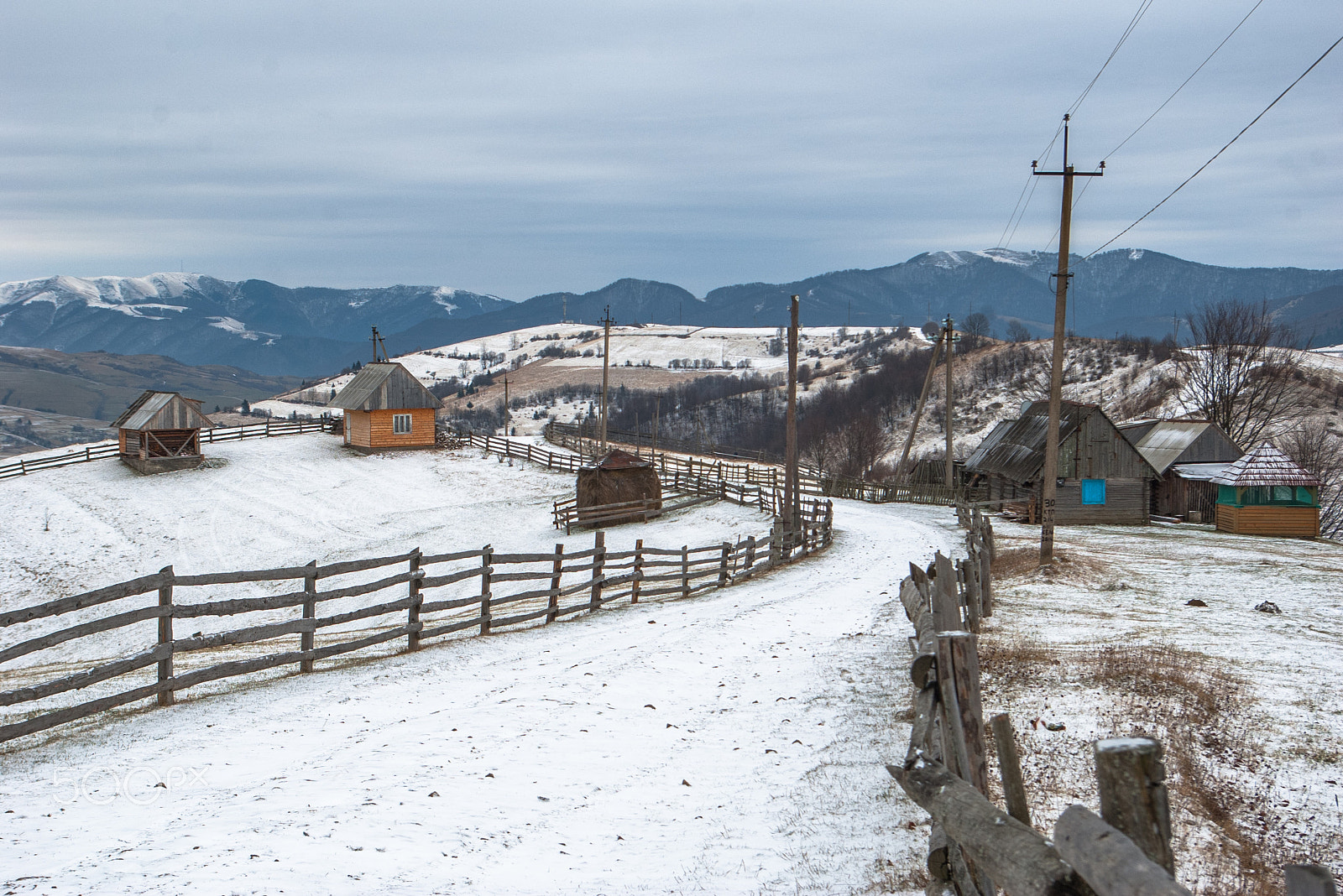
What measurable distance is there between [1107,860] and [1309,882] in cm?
69

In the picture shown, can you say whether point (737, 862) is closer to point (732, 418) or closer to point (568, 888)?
point (568, 888)

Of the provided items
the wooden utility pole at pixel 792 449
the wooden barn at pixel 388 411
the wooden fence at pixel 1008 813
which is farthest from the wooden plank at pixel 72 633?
the wooden barn at pixel 388 411

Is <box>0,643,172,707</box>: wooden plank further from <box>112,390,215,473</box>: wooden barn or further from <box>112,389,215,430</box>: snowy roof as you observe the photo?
<box>112,390,215,473</box>: wooden barn

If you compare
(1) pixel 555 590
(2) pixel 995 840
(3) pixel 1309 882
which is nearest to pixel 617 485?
(1) pixel 555 590

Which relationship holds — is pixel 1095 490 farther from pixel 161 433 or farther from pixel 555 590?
pixel 161 433

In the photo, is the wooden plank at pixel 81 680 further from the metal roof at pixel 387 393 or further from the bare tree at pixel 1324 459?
the bare tree at pixel 1324 459

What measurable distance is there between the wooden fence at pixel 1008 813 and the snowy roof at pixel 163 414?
52615 millimetres

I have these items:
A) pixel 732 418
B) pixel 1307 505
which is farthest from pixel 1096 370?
pixel 1307 505

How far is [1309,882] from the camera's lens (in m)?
2.29

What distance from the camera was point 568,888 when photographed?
600 cm

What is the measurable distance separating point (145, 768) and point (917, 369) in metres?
128

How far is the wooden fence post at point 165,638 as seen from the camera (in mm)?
10680

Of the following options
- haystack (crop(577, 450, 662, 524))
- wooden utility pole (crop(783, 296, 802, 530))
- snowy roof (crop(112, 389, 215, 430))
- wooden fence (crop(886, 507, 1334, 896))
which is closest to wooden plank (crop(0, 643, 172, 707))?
wooden fence (crop(886, 507, 1334, 896))

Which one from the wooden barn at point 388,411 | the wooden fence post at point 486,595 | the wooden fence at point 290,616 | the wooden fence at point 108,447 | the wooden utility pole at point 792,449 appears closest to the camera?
the wooden fence at point 290,616
